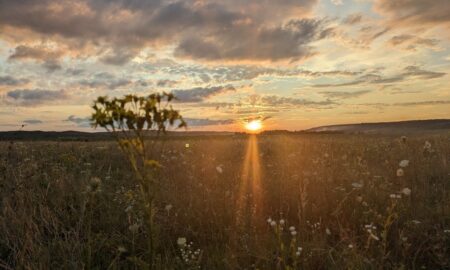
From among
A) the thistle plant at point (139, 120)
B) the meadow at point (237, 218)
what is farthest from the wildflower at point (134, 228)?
the thistle plant at point (139, 120)

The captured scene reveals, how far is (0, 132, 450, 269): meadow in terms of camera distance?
4.02m

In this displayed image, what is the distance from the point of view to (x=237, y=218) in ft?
15.9

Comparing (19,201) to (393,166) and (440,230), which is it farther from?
(393,166)

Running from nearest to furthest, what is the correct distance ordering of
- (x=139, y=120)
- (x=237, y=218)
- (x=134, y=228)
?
(x=139, y=120) → (x=134, y=228) → (x=237, y=218)

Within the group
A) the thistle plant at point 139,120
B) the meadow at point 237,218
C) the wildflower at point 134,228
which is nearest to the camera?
the thistle plant at point 139,120

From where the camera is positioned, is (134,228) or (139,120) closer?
(139,120)

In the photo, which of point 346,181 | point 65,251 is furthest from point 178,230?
point 346,181

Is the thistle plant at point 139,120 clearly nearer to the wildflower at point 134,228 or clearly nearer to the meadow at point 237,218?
the meadow at point 237,218

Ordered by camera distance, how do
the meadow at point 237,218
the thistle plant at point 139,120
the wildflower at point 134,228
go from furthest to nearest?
the wildflower at point 134,228, the meadow at point 237,218, the thistle plant at point 139,120

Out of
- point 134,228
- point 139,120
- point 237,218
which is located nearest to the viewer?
point 139,120

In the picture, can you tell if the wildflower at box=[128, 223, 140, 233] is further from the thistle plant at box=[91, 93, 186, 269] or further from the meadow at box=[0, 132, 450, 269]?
the thistle plant at box=[91, 93, 186, 269]

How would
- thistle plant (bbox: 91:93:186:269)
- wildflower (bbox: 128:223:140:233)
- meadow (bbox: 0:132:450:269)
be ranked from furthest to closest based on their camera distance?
wildflower (bbox: 128:223:140:233), meadow (bbox: 0:132:450:269), thistle plant (bbox: 91:93:186:269)

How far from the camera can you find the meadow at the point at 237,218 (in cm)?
402

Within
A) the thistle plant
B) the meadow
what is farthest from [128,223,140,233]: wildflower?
the thistle plant
